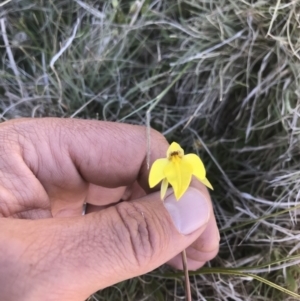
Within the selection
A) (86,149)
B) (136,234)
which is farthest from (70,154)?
(136,234)

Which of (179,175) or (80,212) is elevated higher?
(179,175)

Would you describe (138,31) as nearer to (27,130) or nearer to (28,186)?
(27,130)

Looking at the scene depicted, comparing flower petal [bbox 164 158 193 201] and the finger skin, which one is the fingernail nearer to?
flower petal [bbox 164 158 193 201]

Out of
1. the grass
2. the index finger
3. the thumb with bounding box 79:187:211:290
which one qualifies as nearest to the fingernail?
the thumb with bounding box 79:187:211:290

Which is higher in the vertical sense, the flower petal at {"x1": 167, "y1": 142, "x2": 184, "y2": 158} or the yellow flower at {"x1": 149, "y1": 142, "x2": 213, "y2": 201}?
the flower petal at {"x1": 167, "y1": 142, "x2": 184, "y2": 158}

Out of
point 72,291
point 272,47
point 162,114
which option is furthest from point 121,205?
point 272,47

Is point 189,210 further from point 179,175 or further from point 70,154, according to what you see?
point 70,154

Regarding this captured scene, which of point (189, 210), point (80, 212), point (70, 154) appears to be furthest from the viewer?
point (80, 212)
